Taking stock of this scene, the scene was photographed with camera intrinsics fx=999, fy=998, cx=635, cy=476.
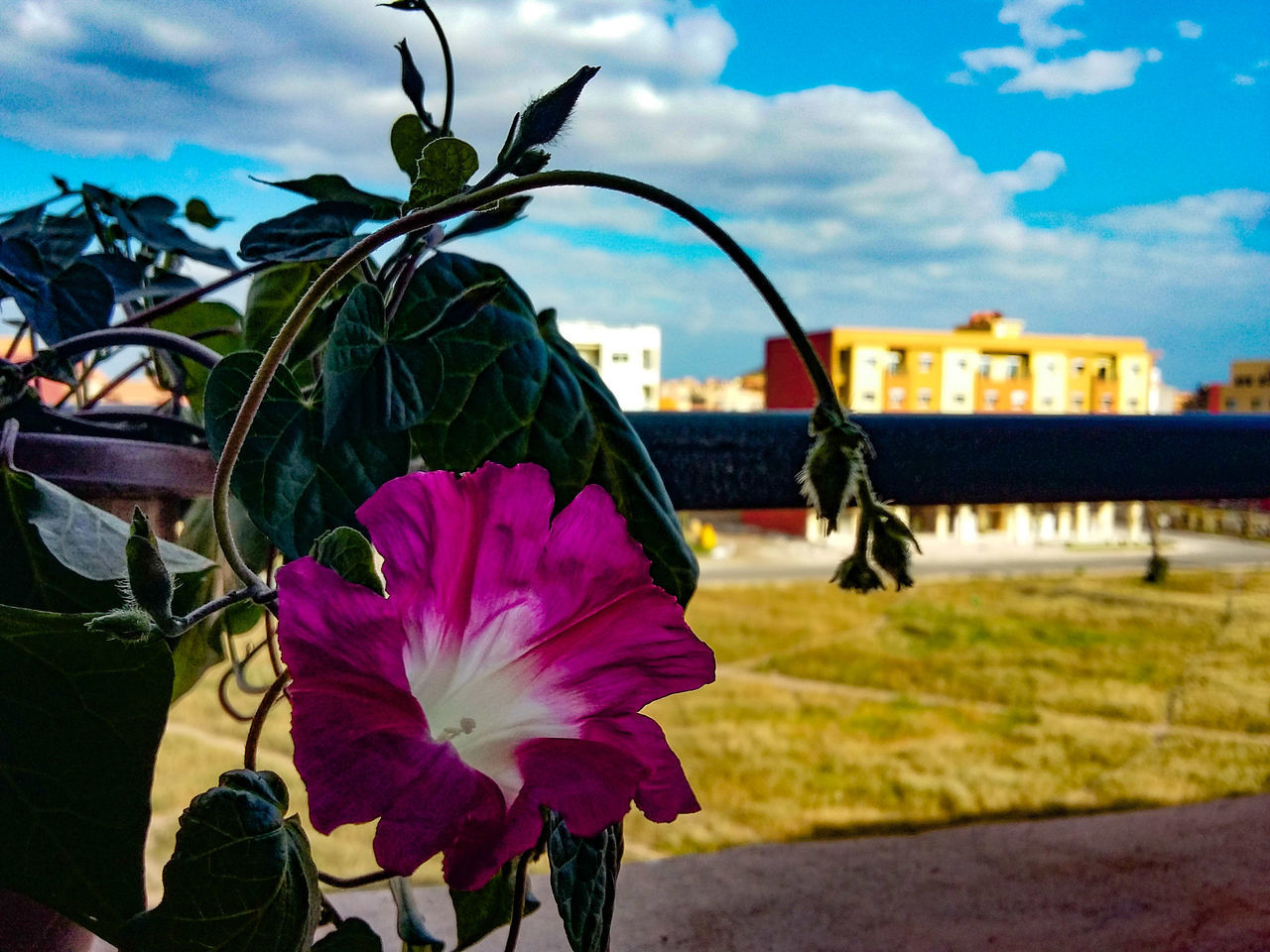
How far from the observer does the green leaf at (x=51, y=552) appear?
20 cm

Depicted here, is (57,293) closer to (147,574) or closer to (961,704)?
(147,574)

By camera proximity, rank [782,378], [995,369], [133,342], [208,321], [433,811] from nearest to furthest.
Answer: [433,811] → [133,342] → [208,321] → [782,378] → [995,369]

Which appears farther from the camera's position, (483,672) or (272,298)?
(272,298)

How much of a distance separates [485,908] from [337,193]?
16 centimetres

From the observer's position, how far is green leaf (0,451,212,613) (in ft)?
0.66

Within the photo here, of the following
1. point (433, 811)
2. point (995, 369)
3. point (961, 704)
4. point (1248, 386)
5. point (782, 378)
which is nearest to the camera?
point (433, 811)

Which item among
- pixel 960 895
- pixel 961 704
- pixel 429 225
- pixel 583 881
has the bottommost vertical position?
pixel 961 704

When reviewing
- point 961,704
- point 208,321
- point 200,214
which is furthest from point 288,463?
point 961,704

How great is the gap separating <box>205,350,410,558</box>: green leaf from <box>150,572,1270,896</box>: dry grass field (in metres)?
0.28

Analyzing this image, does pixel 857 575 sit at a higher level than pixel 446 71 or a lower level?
lower

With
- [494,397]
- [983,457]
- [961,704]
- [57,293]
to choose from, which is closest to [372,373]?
[494,397]

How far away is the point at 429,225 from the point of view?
16 cm

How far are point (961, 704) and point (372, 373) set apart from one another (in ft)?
14.7

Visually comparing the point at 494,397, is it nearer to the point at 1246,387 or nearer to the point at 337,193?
the point at 337,193
